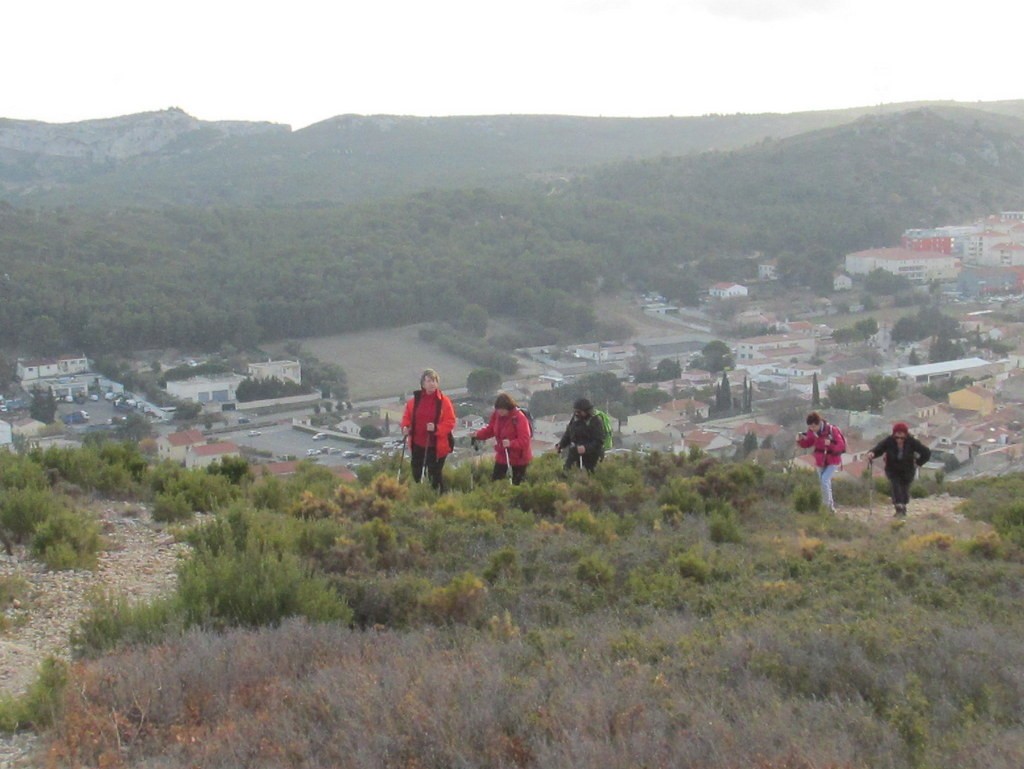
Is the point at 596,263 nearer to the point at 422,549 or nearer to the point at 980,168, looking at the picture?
the point at 980,168

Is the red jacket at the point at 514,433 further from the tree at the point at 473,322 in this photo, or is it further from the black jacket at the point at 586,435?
the tree at the point at 473,322

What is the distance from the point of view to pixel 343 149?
11088 cm

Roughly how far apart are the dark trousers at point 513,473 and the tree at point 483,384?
22116 mm

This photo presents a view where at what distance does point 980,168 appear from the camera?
75.3m

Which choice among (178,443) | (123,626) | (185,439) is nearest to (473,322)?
(185,439)

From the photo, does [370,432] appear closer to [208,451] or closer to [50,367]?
[208,451]

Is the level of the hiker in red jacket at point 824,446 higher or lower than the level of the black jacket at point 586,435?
lower

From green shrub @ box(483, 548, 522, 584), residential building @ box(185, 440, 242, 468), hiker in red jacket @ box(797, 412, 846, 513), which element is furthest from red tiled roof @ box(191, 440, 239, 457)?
green shrub @ box(483, 548, 522, 584)

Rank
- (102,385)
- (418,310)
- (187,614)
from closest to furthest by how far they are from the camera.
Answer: (187,614) < (102,385) < (418,310)

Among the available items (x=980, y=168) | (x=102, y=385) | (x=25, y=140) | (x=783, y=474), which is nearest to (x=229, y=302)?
(x=102, y=385)

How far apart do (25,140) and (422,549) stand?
121392 mm

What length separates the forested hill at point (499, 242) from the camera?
41.3 m

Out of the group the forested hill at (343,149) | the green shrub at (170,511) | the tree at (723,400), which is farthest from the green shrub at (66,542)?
the forested hill at (343,149)

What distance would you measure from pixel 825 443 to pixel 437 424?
318 cm
